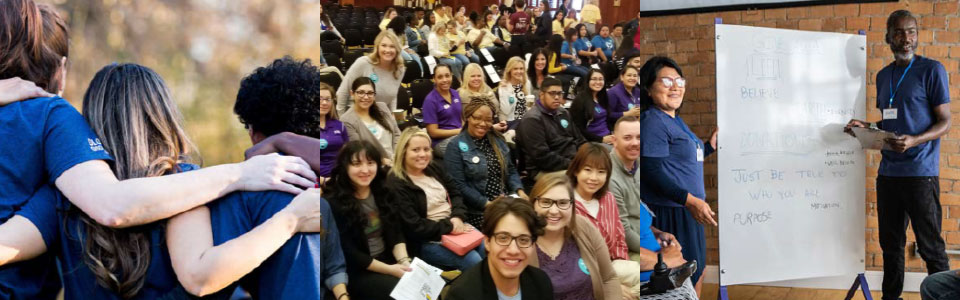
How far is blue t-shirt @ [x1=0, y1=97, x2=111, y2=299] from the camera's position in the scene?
198 centimetres

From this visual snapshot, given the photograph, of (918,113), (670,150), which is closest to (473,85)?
(670,150)

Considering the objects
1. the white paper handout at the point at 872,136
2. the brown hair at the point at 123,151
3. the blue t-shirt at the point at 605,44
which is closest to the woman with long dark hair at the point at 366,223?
the brown hair at the point at 123,151

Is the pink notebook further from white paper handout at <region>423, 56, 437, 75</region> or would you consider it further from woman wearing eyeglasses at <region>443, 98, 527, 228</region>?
white paper handout at <region>423, 56, 437, 75</region>

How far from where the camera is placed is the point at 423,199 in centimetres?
232

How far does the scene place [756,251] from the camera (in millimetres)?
4199

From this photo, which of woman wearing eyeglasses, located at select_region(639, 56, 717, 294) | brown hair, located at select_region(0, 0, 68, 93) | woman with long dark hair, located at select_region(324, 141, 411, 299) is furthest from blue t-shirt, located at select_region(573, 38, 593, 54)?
brown hair, located at select_region(0, 0, 68, 93)

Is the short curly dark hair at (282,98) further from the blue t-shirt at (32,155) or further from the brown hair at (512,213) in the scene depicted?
the brown hair at (512,213)

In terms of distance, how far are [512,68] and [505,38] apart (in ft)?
0.30

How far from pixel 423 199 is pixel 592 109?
2.20ft

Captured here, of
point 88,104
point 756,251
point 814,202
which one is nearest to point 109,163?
point 88,104

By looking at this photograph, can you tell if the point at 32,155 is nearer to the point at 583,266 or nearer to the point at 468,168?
the point at 468,168

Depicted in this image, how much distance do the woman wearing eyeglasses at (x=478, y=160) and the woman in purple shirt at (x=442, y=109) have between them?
0.09 ft

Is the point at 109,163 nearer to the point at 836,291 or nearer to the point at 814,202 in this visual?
the point at 814,202

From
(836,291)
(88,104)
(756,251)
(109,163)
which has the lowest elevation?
(836,291)
